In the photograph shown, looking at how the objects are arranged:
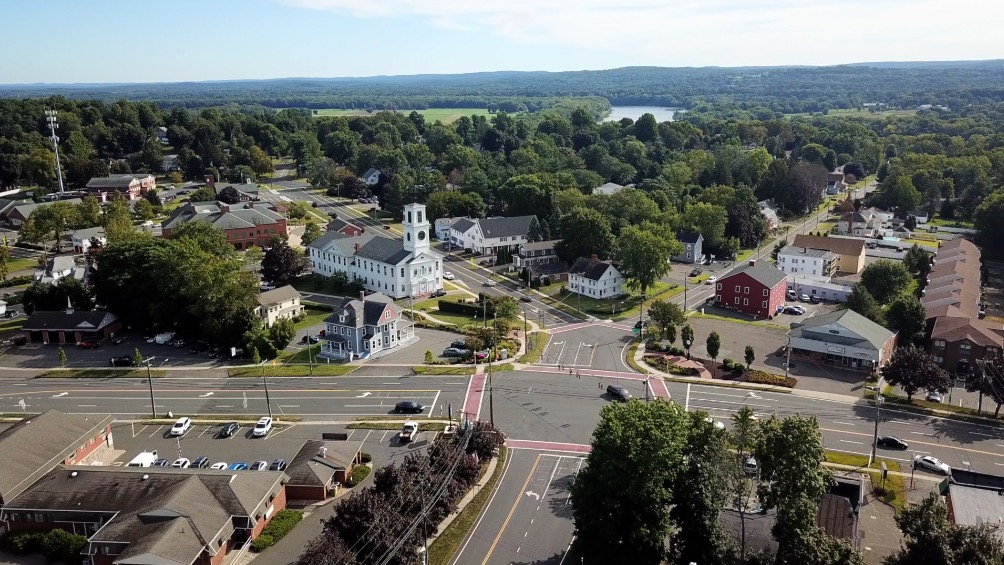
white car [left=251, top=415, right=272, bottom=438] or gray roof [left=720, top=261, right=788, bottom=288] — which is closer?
white car [left=251, top=415, right=272, bottom=438]

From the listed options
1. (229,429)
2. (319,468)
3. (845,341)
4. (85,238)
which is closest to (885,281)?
(845,341)

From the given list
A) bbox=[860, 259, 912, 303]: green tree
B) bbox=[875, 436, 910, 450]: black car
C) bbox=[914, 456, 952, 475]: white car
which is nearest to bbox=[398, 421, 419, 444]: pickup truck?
bbox=[875, 436, 910, 450]: black car

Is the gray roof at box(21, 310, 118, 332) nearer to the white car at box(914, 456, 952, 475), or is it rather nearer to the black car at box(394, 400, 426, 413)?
the black car at box(394, 400, 426, 413)

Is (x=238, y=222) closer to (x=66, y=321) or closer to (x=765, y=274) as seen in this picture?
(x=66, y=321)

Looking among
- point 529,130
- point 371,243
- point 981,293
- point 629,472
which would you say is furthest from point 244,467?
point 529,130

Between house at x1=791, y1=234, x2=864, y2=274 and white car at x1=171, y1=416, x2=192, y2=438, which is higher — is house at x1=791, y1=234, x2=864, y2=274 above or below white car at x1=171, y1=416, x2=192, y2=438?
above

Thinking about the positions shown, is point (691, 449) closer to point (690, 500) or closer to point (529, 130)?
point (690, 500)
